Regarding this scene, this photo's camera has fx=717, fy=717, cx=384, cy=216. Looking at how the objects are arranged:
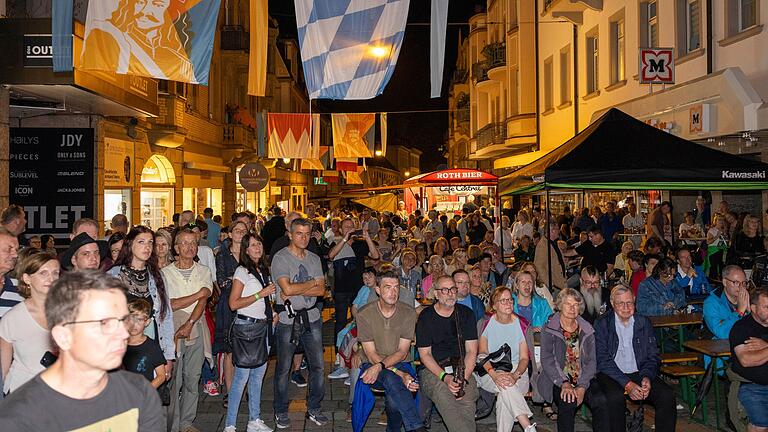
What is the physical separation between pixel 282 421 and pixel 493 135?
27.4 m

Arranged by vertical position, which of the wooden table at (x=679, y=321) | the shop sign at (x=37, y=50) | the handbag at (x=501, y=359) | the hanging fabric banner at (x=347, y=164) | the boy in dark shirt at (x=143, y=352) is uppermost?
the shop sign at (x=37, y=50)

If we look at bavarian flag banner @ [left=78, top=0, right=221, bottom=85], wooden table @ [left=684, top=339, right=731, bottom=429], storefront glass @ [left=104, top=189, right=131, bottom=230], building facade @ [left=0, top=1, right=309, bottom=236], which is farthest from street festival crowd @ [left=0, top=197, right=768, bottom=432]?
storefront glass @ [left=104, top=189, right=131, bottom=230]

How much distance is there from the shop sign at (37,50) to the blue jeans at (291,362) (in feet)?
25.1

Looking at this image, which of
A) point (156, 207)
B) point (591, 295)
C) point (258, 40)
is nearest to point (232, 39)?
point (156, 207)

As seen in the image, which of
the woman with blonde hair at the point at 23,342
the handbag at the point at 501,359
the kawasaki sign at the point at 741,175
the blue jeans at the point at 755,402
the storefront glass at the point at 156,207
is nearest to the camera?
the woman with blonde hair at the point at 23,342

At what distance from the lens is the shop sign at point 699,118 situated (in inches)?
597

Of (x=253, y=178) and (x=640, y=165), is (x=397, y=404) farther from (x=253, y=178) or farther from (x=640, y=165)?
(x=253, y=178)

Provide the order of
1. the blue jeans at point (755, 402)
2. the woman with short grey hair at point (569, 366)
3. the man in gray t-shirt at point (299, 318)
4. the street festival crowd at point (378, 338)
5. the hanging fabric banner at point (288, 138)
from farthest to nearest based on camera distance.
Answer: the hanging fabric banner at point (288, 138) → the man in gray t-shirt at point (299, 318) → the woman with short grey hair at point (569, 366) → the blue jeans at point (755, 402) → the street festival crowd at point (378, 338)

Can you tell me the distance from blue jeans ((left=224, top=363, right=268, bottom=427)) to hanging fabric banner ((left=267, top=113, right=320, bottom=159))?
14.4 meters

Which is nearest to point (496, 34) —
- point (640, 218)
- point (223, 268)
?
point (640, 218)

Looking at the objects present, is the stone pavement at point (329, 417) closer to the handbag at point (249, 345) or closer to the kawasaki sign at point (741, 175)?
the handbag at point (249, 345)

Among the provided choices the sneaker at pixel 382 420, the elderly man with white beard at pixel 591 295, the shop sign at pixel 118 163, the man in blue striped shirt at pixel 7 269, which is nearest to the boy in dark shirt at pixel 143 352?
the man in blue striped shirt at pixel 7 269

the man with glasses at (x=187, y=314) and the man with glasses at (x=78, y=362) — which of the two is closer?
the man with glasses at (x=78, y=362)

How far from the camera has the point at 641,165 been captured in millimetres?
9898
